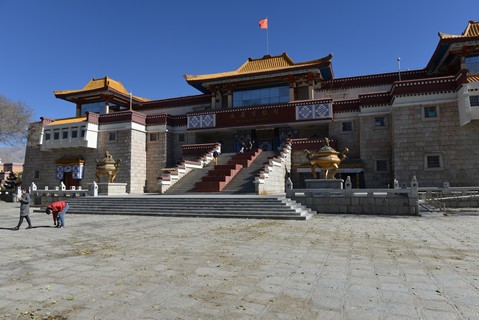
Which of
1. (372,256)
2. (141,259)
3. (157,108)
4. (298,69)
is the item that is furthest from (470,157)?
(157,108)

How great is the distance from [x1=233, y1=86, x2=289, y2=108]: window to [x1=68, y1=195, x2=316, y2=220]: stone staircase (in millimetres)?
14078

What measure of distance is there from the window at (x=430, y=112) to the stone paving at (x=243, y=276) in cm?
1263

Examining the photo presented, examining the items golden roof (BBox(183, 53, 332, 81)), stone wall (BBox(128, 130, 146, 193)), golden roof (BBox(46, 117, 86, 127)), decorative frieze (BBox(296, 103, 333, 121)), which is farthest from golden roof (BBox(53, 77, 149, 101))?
decorative frieze (BBox(296, 103, 333, 121))

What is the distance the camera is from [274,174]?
19.5 metres

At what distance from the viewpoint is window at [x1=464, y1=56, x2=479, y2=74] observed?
19.3 meters

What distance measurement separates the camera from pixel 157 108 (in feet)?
104

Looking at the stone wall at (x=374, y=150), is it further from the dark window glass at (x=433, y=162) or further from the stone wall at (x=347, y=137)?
the dark window glass at (x=433, y=162)

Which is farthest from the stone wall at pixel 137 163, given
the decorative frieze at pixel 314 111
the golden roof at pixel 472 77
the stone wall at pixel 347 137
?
the golden roof at pixel 472 77

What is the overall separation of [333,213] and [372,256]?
8200mm

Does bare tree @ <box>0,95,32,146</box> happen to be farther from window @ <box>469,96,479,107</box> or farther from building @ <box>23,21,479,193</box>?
window @ <box>469,96,479,107</box>

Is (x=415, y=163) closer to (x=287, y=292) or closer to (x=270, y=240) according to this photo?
(x=270, y=240)

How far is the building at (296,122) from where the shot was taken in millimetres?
18438

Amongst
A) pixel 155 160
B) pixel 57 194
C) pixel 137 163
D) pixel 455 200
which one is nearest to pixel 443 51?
pixel 455 200

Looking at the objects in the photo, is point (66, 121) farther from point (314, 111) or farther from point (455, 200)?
point (455, 200)
